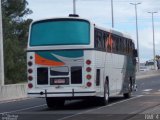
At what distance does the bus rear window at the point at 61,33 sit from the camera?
22672 mm

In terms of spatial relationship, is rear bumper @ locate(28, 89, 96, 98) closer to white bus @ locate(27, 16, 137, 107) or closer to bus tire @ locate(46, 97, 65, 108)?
white bus @ locate(27, 16, 137, 107)

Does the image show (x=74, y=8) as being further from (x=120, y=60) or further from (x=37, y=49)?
→ (x=37, y=49)

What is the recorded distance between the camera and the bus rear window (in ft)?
74.4

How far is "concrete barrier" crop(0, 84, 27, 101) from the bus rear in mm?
9476

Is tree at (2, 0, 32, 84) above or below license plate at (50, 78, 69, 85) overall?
above

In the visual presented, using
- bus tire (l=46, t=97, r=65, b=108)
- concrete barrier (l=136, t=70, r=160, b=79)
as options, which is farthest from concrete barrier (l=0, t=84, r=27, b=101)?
concrete barrier (l=136, t=70, r=160, b=79)

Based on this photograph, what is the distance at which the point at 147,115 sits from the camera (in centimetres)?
1881

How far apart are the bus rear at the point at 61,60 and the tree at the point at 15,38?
2019 inches

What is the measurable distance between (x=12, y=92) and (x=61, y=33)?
11.6 metres

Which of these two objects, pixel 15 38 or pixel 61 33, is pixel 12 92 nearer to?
pixel 61 33

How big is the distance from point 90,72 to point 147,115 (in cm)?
421

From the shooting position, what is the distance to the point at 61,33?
2281cm

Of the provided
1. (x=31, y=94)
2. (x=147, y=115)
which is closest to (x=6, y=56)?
(x=31, y=94)

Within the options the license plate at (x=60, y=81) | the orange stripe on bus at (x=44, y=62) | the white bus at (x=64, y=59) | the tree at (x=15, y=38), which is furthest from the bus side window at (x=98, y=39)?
the tree at (x=15, y=38)
